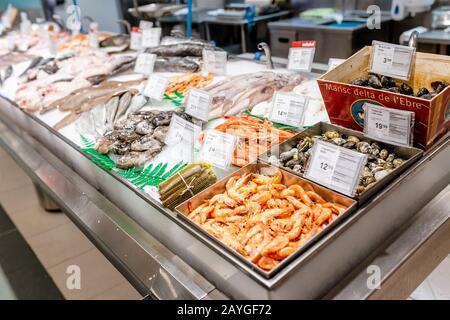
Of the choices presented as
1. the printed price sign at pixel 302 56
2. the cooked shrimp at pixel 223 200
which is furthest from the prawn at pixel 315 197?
the printed price sign at pixel 302 56

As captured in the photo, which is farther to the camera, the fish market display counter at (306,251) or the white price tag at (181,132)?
the white price tag at (181,132)

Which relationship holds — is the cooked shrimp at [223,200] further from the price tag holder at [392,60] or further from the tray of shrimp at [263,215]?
the price tag holder at [392,60]

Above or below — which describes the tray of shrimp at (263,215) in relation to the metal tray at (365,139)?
below

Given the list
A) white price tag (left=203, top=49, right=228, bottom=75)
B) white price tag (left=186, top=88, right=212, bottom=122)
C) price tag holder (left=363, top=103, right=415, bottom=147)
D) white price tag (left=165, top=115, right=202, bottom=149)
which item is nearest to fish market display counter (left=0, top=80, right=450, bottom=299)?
price tag holder (left=363, top=103, right=415, bottom=147)

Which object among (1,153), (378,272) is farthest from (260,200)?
(1,153)

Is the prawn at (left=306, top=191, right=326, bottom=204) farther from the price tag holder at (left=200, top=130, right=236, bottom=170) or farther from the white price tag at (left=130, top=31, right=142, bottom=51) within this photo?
the white price tag at (left=130, top=31, right=142, bottom=51)

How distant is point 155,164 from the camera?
6.23 feet

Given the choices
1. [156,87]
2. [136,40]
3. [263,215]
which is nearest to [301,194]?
[263,215]

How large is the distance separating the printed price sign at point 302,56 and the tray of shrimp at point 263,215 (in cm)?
109

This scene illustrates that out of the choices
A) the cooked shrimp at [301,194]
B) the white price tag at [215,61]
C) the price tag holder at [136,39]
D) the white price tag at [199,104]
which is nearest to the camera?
the cooked shrimp at [301,194]

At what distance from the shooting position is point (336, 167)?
4.39ft

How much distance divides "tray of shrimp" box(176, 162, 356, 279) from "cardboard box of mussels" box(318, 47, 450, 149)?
0.45 meters

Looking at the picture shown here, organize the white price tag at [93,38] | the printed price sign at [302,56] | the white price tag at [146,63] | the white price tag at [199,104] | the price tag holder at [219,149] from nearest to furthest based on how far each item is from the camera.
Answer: the price tag holder at [219,149]
the white price tag at [199,104]
the printed price sign at [302,56]
the white price tag at [146,63]
the white price tag at [93,38]

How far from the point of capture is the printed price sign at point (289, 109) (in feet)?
6.50
